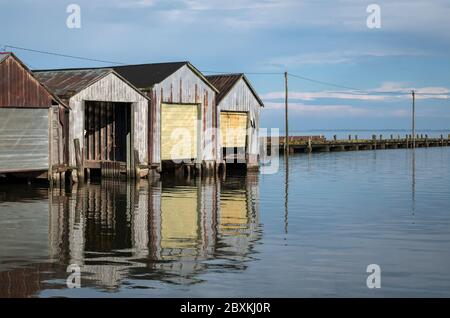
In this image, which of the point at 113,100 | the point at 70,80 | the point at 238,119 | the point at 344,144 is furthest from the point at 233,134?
the point at 344,144

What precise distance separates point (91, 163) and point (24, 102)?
8.41m

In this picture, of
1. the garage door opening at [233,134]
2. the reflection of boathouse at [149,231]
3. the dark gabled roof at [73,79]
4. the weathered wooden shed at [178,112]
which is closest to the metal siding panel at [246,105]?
the garage door opening at [233,134]

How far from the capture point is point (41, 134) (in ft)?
115

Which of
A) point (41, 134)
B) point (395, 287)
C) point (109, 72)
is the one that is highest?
point (109, 72)

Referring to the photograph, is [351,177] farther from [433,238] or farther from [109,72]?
[433,238]

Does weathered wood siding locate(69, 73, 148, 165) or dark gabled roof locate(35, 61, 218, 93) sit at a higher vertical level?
dark gabled roof locate(35, 61, 218, 93)

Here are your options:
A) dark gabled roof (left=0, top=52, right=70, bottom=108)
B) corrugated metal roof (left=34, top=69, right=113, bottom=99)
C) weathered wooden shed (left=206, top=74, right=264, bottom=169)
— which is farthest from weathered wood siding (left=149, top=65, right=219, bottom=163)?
dark gabled roof (left=0, top=52, right=70, bottom=108)

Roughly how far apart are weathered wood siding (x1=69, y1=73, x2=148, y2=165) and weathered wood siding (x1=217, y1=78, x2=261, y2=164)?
25.4 ft

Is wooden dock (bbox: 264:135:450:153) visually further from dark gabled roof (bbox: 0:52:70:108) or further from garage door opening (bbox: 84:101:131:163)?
dark gabled roof (bbox: 0:52:70:108)

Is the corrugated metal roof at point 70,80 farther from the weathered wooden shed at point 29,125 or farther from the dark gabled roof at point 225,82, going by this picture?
the dark gabled roof at point 225,82

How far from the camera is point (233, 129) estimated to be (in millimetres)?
50656

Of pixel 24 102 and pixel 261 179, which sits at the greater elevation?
pixel 24 102

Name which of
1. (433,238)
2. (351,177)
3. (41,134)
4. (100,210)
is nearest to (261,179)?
(351,177)

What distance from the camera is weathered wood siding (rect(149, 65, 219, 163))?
41719 mm
